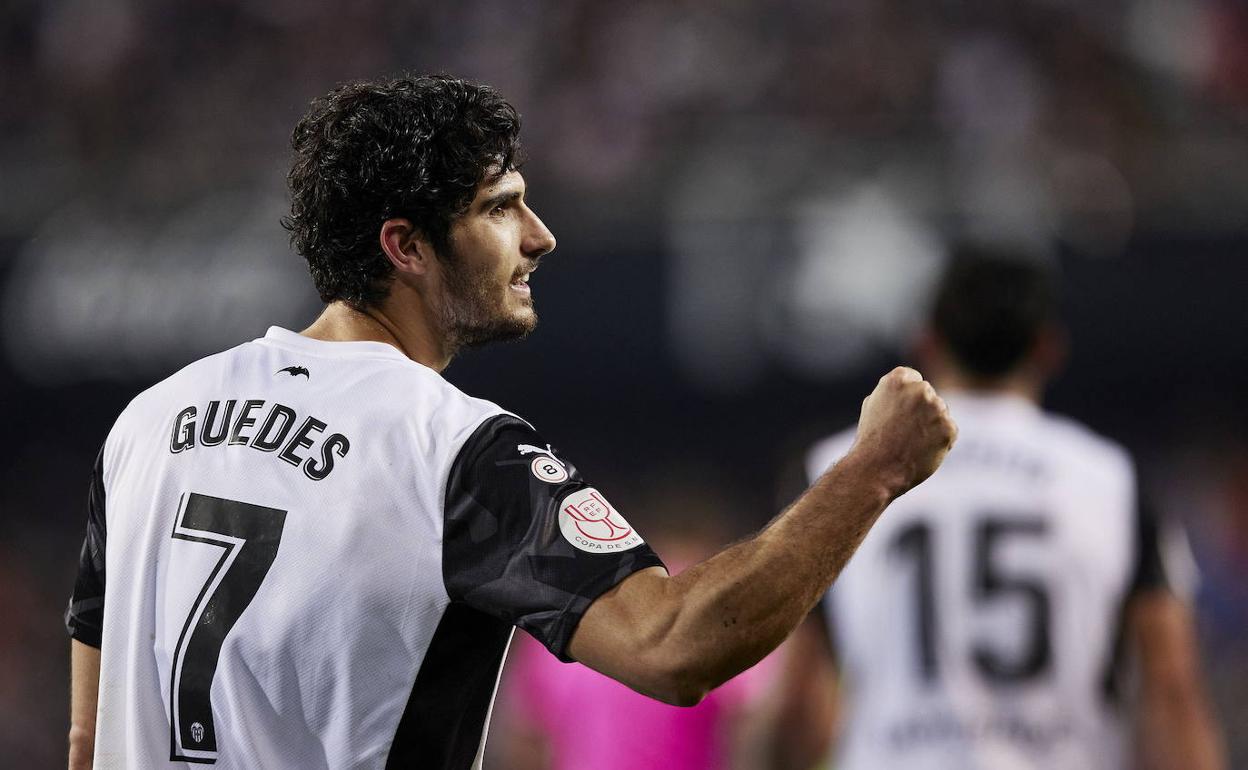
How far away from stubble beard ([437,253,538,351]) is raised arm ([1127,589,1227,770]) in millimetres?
1705

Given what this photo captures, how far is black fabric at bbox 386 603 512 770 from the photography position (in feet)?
7.61

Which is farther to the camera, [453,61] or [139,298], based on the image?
[453,61]

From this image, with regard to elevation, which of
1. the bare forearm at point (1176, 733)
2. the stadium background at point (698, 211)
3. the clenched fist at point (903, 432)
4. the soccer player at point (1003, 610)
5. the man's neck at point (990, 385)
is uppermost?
the stadium background at point (698, 211)

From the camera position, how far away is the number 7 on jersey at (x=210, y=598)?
7.73ft

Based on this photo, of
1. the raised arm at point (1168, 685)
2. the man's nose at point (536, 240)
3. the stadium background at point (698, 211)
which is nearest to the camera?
the man's nose at point (536, 240)

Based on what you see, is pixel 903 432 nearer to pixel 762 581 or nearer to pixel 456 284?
pixel 762 581

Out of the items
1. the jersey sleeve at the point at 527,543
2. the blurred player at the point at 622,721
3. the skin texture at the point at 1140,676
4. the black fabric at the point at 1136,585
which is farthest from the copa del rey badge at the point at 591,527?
the blurred player at the point at 622,721

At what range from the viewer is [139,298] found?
38.1ft

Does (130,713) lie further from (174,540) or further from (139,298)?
(139,298)

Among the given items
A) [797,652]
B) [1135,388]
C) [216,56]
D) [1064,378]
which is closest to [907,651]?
[797,652]

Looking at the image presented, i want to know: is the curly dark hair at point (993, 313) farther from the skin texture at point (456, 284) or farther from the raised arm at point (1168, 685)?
the skin texture at point (456, 284)

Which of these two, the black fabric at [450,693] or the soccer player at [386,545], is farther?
the black fabric at [450,693]

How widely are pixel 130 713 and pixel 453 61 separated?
1088 cm

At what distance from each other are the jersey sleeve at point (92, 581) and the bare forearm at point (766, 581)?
108cm
